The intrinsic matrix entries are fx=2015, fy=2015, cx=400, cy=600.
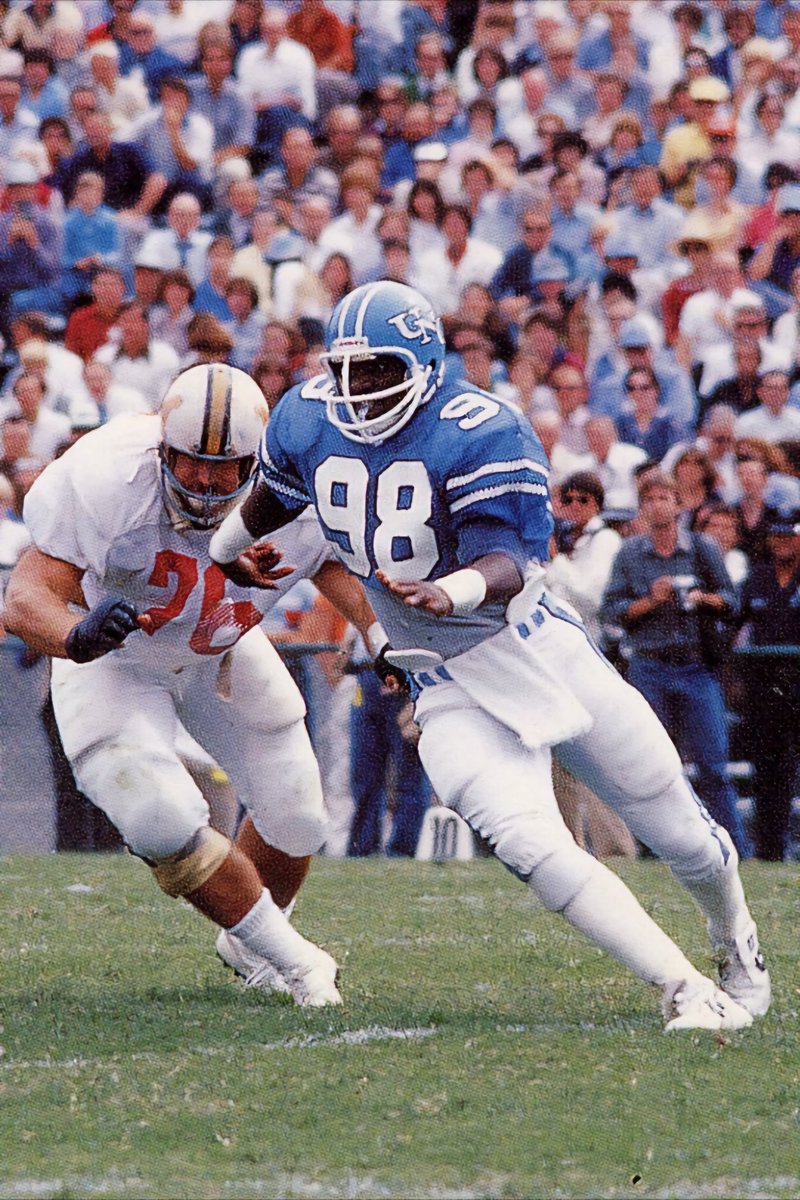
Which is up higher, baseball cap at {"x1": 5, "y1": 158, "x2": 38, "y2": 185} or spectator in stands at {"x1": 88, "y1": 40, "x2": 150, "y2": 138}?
spectator in stands at {"x1": 88, "y1": 40, "x2": 150, "y2": 138}

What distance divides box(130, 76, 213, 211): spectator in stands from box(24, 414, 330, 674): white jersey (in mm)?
6370

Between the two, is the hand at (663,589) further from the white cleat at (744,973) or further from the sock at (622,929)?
the sock at (622,929)

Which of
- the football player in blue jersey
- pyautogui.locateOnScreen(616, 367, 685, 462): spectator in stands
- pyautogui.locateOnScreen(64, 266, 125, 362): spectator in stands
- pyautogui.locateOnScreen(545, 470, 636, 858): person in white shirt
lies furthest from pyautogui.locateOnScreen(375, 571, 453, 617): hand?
pyautogui.locateOnScreen(64, 266, 125, 362): spectator in stands

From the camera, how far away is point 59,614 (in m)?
4.14

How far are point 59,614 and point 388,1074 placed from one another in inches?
46.1

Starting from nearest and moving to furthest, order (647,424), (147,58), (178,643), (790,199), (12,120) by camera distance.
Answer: (178,643) → (647,424) → (790,199) → (12,120) → (147,58)

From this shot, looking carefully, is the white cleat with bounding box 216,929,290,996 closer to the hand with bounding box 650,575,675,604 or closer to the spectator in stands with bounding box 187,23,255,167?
the hand with bounding box 650,575,675,604

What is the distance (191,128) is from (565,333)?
2.65m

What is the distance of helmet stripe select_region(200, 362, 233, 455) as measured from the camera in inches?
167

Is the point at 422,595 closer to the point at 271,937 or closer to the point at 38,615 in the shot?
the point at 38,615

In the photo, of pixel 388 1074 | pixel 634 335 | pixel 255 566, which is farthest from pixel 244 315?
pixel 388 1074

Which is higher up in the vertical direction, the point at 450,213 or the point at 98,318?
the point at 450,213

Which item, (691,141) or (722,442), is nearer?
(722,442)

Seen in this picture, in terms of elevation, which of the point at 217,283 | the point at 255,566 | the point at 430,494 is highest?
the point at 430,494
